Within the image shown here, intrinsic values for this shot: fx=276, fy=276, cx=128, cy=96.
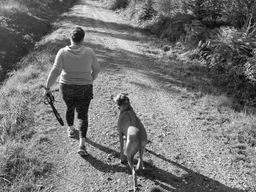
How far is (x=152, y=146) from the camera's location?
6.05m

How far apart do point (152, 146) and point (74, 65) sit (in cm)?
248

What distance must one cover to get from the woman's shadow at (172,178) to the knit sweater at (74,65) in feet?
5.35

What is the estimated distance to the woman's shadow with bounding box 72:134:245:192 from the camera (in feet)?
15.9

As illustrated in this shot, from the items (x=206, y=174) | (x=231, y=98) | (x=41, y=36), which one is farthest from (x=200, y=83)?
(x=41, y=36)

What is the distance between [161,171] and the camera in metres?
5.21

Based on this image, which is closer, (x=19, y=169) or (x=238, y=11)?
(x=19, y=169)

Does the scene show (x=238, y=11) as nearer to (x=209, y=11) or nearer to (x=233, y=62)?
(x=209, y=11)

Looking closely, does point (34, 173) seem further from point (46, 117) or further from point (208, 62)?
point (208, 62)

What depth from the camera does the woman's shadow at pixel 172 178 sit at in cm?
484

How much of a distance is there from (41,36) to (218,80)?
451 inches

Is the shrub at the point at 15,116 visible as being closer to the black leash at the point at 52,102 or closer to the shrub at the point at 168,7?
the black leash at the point at 52,102

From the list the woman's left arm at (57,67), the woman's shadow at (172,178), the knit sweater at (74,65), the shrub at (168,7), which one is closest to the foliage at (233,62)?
the woman's shadow at (172,178)

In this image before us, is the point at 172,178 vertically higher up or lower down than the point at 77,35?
lower down

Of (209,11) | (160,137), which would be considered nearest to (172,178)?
(160,137)
